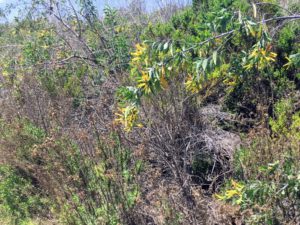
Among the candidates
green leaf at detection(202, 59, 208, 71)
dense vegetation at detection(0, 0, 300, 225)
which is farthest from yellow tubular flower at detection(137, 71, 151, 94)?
green leaf at detection(202, 59, 208, 71)

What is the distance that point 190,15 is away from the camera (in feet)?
24.5

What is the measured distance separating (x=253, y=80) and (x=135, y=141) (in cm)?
158

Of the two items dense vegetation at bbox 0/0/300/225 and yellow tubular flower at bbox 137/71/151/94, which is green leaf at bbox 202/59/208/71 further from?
yellow tubular flower at bbox 137/71/151/94

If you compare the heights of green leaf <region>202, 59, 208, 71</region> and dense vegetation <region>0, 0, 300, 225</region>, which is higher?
green leaf <region>202, 59, 208, 71</region>

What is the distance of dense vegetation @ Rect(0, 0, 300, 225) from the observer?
3.09 meters

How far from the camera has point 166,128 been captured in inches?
184

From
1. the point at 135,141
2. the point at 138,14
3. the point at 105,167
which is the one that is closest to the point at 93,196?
the point at 105,167

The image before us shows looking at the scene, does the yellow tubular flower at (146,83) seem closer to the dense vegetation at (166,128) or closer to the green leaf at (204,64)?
the dense vegetation at (166,128)

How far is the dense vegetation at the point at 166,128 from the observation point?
3095 mm

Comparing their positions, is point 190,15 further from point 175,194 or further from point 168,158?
point 175,194

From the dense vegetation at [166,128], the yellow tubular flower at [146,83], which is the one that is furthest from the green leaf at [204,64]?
the yellow tubular flower at [146,83]

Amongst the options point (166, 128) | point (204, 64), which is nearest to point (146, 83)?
point (204, 64)

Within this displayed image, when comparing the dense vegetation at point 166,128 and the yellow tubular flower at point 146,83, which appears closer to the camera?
the yellow tubular flower at point 146,83

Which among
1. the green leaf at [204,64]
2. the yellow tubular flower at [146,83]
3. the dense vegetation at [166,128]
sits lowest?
the dense vegetation at [166,128]
